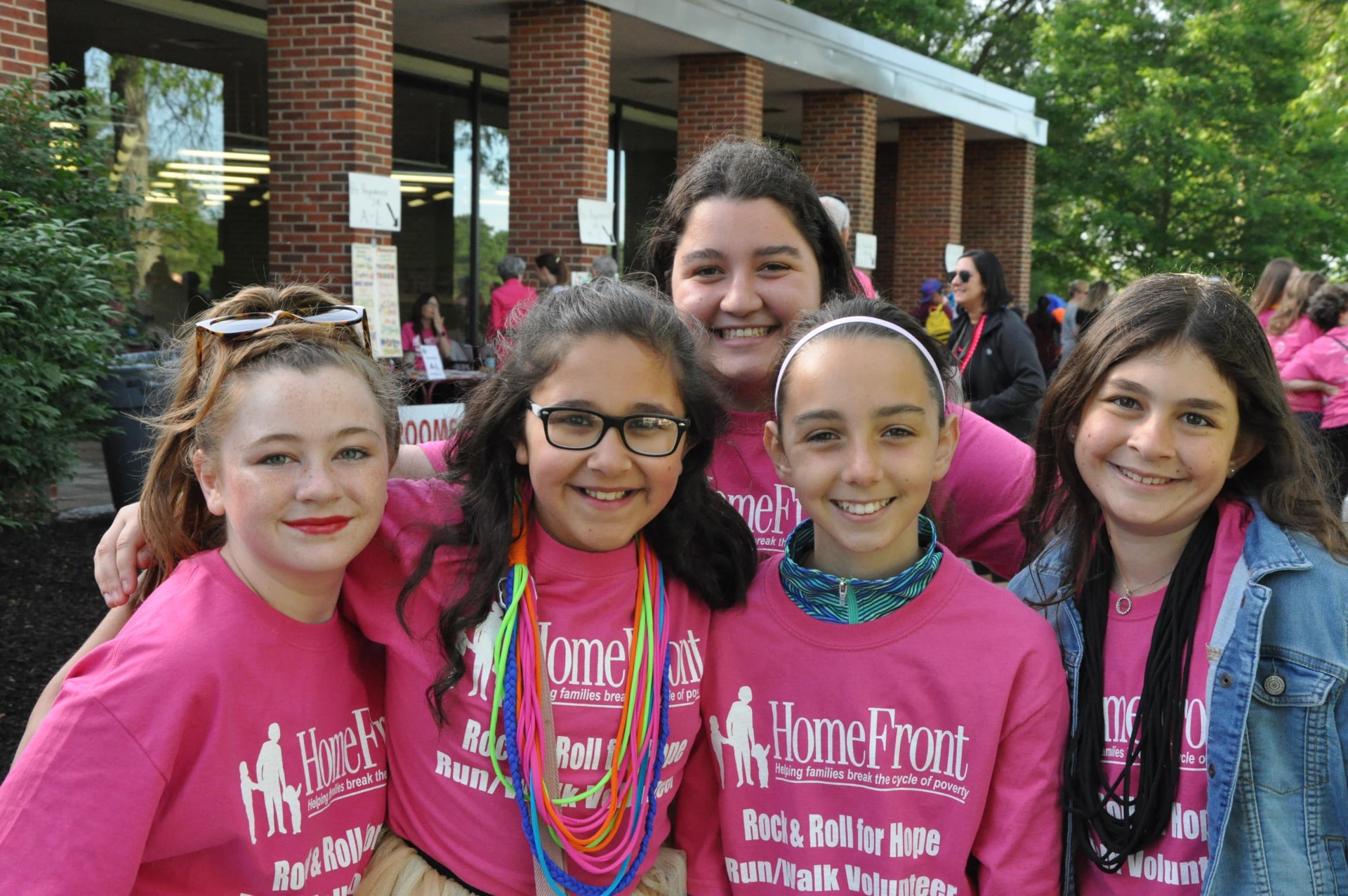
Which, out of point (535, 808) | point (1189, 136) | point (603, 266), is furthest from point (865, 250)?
point (535, 808)

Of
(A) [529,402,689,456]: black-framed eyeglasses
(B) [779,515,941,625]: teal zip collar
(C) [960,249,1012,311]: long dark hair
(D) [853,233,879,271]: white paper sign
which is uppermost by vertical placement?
(D) [853,233,879,271]: white paper sign

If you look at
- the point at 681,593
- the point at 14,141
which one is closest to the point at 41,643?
the point at 14,141

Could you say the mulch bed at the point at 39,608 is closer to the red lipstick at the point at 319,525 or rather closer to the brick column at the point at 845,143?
the red lipstick at the point at 319,525

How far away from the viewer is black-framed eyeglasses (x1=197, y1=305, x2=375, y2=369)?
7.11 ft

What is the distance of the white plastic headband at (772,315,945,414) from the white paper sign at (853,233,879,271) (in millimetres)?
14536

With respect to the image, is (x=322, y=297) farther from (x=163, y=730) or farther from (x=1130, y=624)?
(x=1130, y=624)

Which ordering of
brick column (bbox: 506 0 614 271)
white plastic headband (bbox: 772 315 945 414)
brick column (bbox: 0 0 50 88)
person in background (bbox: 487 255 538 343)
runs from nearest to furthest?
white plastic headband (bbox: 772 315 945 414)
brick column (bbox: 0 0 50 88)
person in background (bbox: 487 255 538 343)
brick column (bbox: 506 0 614 271)

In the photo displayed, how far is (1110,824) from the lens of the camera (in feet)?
6.70

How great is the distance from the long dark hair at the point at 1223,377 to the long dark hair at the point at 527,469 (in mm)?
664

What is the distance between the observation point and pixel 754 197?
2.62 m

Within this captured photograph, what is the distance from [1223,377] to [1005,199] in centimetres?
2128

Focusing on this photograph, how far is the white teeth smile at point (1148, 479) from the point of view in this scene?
218 centimetres

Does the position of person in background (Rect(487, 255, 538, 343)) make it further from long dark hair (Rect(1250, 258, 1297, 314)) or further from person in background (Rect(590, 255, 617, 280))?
long dark hair (Rect(1250, 258, 1297, 314))

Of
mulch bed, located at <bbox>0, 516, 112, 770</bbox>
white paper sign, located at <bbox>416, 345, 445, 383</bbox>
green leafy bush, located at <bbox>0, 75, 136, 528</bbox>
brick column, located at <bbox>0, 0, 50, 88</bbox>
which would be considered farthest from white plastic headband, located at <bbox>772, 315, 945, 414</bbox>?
white paper sign, located at <bbox>416, 345, 445, 383</bbox>
